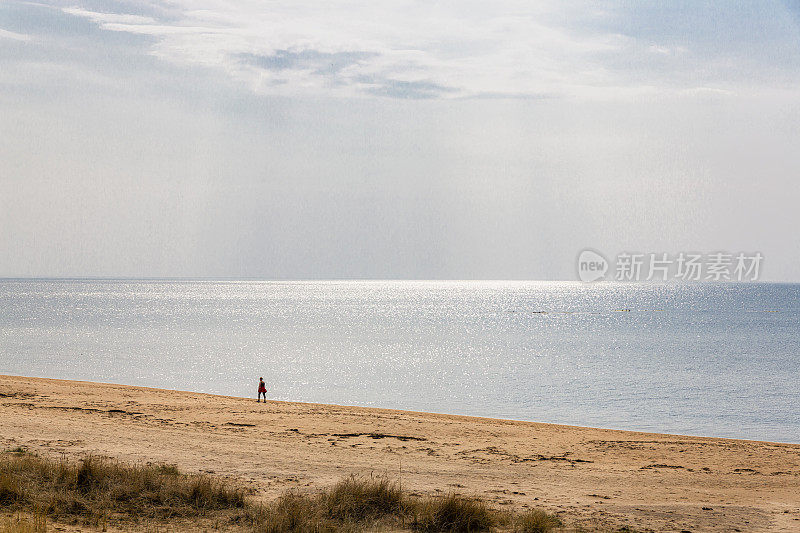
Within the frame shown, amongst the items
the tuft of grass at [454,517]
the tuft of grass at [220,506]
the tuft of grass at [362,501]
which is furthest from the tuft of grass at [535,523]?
the tuft of grass at [362,501]

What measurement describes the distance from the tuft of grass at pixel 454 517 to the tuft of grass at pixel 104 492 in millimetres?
2883

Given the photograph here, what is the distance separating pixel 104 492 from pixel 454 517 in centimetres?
549

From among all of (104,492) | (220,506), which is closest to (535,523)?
(220,506)

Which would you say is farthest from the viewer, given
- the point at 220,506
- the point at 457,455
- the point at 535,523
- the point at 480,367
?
the point at 480,367

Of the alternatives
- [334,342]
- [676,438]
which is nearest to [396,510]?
[676,438]

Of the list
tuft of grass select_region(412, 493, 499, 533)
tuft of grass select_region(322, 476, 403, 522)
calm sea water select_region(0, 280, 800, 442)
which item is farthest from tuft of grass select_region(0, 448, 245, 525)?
calm sea water select_region(0, 280, 800, 442)

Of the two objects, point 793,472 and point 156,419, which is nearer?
point 793,472

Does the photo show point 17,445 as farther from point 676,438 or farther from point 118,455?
point 676,438

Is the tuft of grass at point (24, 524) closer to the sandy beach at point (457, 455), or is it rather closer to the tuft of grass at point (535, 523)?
the sandy beach at point (457, 455)

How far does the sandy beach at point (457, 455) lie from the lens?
490 inches

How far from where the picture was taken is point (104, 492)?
1048 cm

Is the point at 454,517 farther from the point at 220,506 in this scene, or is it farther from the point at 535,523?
Result: the point at 220,506

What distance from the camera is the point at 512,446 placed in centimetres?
2027

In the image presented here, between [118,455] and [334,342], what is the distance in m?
55.0
